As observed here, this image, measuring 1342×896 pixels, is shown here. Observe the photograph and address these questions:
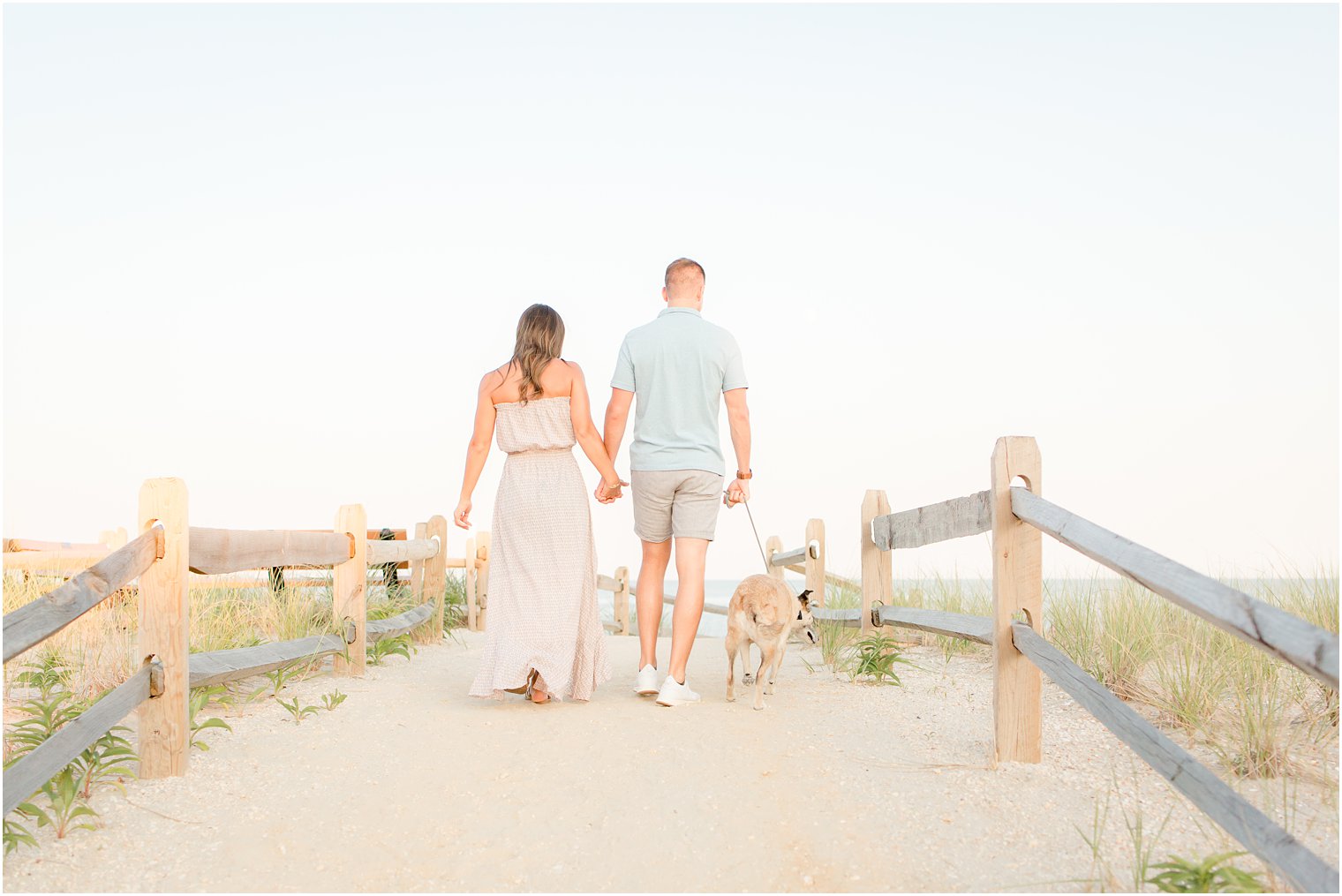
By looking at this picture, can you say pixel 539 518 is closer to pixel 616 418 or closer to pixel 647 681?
pixel 616 418

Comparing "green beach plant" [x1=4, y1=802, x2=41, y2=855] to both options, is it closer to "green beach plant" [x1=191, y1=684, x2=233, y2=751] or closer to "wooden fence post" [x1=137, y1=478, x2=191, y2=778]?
"wooden fence post" [x1=137, y1=478, x2=191, y2=778]

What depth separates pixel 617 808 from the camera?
4.02 meters

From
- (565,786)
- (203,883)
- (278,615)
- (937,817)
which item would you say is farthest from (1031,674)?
(278,615)

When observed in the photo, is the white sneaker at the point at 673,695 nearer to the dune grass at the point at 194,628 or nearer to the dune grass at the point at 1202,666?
the dune grass at the point at 1202,666

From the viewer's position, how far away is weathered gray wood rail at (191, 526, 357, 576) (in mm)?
4672

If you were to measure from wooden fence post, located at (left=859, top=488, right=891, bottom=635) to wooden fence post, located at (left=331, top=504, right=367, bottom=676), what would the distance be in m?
3.65

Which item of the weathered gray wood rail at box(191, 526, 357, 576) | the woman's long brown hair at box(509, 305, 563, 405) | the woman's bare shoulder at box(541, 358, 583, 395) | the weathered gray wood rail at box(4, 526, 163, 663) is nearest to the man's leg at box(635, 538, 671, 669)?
the woman's bare shoulder at box(541, 358, 583, 395)

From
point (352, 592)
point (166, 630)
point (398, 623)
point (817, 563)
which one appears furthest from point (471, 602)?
point (166, 630)

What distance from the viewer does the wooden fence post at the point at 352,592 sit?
679 cm

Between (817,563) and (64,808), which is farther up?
(817,563)

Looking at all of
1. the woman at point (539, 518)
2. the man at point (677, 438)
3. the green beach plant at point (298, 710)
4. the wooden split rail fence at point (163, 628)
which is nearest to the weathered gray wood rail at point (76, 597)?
the wooden split rail fence at point (163, 628)

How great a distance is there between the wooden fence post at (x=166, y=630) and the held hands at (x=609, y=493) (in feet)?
7.89

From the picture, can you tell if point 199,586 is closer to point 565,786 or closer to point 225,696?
point 225,696

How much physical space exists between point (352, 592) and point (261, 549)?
1.56 metres
